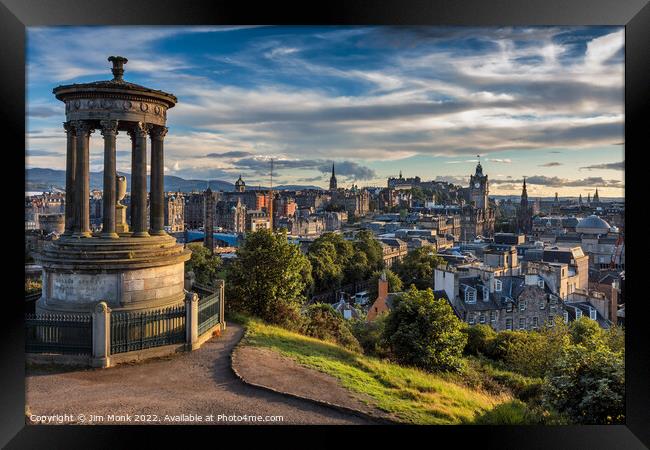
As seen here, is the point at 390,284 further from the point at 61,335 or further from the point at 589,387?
the point at 61,335

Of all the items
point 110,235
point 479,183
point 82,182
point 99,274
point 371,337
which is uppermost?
point 479,183

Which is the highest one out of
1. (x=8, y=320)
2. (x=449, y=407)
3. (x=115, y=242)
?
(x=115, y=242)

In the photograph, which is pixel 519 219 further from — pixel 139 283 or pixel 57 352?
pixel 57 352

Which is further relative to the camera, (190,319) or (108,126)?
(108,126)

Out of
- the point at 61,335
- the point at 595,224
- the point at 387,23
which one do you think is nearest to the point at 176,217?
the point at 61,335

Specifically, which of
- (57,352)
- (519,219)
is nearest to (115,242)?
(57,352)

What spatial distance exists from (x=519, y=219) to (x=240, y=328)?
17.6 m

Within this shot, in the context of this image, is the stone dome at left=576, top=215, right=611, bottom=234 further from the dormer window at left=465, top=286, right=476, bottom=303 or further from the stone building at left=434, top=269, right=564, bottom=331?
the dormer window at left=465, top=286, right=476, bottom=303

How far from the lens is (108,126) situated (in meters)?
9.60

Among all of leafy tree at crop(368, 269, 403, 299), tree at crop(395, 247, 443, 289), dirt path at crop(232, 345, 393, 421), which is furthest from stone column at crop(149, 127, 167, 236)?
tree at crop(395, 247, 443, 289)

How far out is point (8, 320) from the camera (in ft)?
26.0

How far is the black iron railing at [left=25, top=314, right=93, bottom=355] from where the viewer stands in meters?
8.40

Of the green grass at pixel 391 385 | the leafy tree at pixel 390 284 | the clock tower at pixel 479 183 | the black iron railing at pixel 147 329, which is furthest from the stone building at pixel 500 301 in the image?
the black iron railing at pixel 147 329

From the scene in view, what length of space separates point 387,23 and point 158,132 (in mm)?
5579
